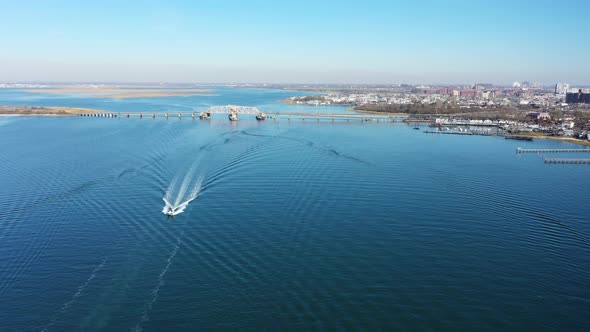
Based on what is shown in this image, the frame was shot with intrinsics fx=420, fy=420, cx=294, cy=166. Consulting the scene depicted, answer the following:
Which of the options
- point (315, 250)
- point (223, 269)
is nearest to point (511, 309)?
point (315, 250)

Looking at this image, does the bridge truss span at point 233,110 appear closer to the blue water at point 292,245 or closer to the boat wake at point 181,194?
the blue water at point 292,245

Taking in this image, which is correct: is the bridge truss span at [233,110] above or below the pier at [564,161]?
above

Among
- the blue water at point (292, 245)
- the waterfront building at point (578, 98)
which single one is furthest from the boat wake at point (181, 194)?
the waterfront building at point (578, 98)

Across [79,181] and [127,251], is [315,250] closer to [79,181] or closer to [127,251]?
[127,251]

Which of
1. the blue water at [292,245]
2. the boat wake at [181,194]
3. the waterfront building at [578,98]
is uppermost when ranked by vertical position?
the waterfront building at [578,98]

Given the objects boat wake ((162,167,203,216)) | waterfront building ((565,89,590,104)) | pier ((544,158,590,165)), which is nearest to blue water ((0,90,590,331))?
boat wake ((162,167,203,216))

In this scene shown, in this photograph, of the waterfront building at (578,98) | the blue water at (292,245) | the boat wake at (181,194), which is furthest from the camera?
the waterfront building at (578,98)

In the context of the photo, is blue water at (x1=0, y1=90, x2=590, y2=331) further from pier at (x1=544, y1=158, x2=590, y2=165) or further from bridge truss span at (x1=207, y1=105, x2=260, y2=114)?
bridge truss span at (x1=207, y1=105, x2=260, y2=114)
